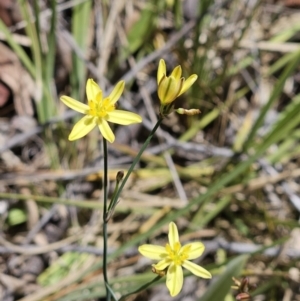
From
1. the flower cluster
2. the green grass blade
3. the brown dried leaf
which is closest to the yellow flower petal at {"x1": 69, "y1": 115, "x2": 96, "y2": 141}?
the flower cluster

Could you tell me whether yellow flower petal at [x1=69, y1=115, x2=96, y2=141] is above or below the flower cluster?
above

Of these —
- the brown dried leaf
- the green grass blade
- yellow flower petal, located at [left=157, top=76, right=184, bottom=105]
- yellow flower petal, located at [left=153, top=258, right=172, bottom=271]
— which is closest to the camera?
yellow flower petal, located at [left=157, top=76, right=184, bottom=105]

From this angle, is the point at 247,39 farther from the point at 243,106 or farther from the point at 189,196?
the point at 189,196

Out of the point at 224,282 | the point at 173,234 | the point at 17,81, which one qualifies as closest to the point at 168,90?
the point at 173,234

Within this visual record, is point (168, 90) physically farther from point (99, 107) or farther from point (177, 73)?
point (99, 107)

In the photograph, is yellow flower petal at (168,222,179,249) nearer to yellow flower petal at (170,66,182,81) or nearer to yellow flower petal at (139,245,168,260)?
yellow flower petal at (139,245,168,260)

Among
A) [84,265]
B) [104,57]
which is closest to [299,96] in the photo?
[104,57]

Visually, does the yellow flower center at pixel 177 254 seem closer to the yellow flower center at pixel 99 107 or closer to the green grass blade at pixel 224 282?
the green grass blade at pixel 224 282
